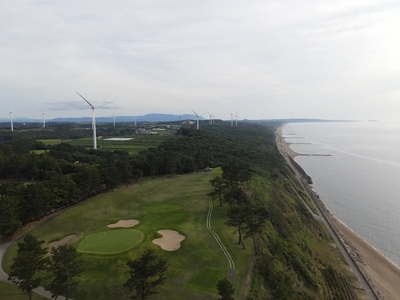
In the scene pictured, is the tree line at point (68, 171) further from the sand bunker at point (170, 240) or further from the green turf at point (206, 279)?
the green turf at point (206, 279)

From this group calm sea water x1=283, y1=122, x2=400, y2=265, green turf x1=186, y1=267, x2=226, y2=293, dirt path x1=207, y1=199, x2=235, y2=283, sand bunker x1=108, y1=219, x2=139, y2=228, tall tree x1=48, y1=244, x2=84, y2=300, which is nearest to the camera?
tall tree x1=48, y1=244, x2=84, y2=300

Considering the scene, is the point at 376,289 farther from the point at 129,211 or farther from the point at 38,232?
the point at 38,232

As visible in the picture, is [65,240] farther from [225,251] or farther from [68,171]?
[68,171]

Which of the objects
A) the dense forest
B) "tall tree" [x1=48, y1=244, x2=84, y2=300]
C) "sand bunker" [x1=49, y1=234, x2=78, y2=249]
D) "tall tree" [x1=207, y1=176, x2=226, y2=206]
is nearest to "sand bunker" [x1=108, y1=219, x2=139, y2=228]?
"sand bunker" [x1=49, y1=234, x2=78, y2=249]

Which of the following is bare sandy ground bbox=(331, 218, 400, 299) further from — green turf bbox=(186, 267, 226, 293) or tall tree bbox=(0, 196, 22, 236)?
tall tree bbox=(0, 196, 22, 236)

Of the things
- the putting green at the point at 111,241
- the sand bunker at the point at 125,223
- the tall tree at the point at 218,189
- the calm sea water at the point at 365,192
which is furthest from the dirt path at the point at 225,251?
the calm sea water at the point at 365,192

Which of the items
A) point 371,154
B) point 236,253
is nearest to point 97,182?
point 236,253
